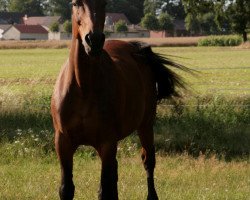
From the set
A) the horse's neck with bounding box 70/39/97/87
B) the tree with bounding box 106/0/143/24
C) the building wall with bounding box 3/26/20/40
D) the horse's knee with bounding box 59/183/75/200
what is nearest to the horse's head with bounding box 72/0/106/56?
the horse's neck with bounding box 70/39/97/87

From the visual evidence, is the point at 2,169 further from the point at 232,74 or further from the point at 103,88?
the point at 232,74

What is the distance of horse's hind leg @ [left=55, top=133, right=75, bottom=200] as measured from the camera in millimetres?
5020

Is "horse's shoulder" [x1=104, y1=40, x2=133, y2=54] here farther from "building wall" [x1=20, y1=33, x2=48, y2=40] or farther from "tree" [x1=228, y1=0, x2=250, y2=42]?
"building wall" [x1=20, y1=33, x2=48, y2=40]

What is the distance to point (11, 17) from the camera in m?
145

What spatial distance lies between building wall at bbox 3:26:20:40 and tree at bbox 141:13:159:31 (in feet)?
104

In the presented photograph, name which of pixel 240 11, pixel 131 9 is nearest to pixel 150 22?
pixel 131 9

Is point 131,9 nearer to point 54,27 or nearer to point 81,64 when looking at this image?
point 54,27

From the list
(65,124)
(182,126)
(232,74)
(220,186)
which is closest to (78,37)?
(65,124)

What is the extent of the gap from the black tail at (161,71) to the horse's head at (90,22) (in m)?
2.60

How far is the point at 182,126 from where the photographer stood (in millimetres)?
10445

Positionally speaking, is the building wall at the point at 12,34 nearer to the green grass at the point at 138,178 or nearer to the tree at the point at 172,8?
the tree at the point at 172,8

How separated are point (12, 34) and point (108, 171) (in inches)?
4748

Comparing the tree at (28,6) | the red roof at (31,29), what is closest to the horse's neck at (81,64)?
the red roof at (31,29)

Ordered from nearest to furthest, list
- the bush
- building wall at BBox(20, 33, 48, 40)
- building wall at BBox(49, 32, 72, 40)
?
the bush, building wall at BBox(49, 32, 72, 40), building wall at BBox(20, 33, 48, 40)
